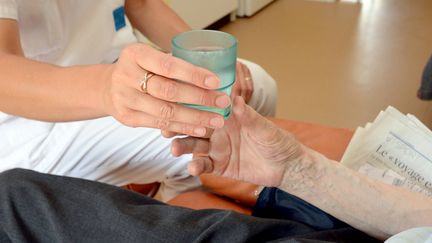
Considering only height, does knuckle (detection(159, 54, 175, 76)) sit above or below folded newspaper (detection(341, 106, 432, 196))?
above

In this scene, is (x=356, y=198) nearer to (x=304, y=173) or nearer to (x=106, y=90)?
(x=304, y=173)

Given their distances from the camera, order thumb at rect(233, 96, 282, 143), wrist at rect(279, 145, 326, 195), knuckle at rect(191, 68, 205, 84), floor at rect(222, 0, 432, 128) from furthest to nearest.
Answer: floor at rect(222, 0, 432, 128) → wrist at rect(279, 145, 326, 195) → thumb at rect(233, 96, 282, 143) → knuckle at rect(191, 68, 205, 84)

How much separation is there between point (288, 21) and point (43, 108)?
275cm

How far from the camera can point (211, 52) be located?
0.61 metres

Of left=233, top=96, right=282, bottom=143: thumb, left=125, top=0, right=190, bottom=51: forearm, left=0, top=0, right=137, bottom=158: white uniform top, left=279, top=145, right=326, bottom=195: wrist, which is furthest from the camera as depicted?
left=125, top=0, right=190, bottom=51: forearm

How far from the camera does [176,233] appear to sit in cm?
78

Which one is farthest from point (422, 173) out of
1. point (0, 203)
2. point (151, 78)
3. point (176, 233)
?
point (0, 203)

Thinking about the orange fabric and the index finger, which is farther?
the orange fabric

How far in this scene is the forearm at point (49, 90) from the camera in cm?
75

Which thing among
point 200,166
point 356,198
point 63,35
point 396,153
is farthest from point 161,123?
point 396,153

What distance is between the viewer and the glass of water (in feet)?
2.01

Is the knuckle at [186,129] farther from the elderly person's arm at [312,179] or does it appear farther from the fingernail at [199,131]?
the elderly person's arm at [312,179]

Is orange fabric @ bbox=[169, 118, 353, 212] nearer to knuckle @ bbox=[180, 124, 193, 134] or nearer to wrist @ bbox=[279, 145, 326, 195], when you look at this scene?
wrist @ bbox=[279, 145, 326, 195]

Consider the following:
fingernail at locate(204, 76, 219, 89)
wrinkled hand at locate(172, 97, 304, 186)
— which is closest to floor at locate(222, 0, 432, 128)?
wrinkled hand at locate(172, 97, 304, 186)
